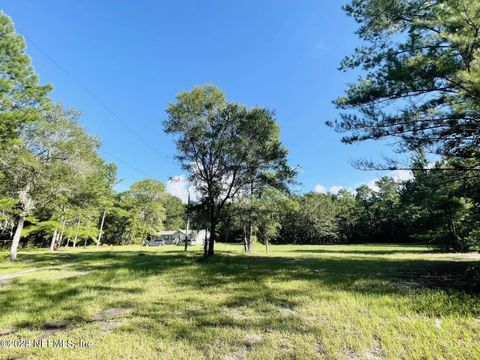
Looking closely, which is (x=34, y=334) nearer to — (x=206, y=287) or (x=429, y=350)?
(x=206, y=287)

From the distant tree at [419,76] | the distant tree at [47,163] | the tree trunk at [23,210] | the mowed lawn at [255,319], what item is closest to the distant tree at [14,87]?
the distant tree at [47,163]

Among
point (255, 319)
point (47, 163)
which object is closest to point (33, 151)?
point (47, 163)

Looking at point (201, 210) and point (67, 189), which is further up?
point (67, 189)

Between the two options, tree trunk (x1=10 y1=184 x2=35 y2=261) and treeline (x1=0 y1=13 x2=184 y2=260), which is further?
tree trunk (x1=10 y1=184 x2=35 y2=261)

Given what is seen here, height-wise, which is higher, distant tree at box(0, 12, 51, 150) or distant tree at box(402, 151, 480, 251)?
distant tree at box(0, 12, 51, 150)

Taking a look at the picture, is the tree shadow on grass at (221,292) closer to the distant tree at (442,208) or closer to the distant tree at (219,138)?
the distant tree at (442,208)

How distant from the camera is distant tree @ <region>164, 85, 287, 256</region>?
15352mm

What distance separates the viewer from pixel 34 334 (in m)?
4.56

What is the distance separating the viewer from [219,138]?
1581 cm

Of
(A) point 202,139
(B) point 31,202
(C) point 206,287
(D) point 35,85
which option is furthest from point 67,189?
(C) point 206,287

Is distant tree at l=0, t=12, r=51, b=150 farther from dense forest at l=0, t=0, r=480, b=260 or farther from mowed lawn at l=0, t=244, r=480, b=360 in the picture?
mowed lawn at l=0, t=244, r=480, b=360

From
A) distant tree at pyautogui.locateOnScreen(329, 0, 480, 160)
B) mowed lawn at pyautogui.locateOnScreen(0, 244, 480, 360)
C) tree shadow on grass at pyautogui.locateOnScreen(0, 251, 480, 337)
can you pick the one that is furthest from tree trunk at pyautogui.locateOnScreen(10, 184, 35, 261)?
distant tree at pyautogui.locateOnScreen(329, 0, 480, 160)

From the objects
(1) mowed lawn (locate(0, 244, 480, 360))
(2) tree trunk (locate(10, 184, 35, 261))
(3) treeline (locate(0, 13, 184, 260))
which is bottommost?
(1) mowed lawn (locate(0, 244, 480, 360))

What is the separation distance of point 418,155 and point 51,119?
67.1 feet
